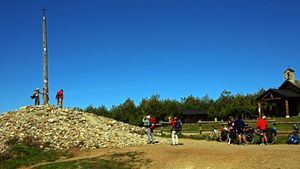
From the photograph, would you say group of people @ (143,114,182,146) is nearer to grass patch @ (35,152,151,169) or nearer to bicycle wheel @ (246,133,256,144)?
grass patch @ (35,152,151,169)

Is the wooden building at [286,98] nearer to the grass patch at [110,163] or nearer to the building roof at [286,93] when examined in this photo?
the building roof at [286,93]

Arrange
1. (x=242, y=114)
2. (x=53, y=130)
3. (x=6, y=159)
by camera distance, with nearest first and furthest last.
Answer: (x=6, y=159) < (x=53, y=130) < (x=242, y=114)

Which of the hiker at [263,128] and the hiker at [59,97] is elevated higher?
the hiker at [59,97]

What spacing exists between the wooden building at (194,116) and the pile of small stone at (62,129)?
5363cm

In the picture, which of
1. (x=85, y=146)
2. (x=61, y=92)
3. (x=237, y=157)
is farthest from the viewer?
(x=61, y=92)

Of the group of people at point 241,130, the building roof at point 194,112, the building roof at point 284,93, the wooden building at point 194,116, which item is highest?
the building roof at point 284,93

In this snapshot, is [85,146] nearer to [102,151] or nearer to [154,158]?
[102,151]

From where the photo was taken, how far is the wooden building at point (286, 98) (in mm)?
57875

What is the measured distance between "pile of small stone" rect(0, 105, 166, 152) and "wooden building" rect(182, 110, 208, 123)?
2111 inches

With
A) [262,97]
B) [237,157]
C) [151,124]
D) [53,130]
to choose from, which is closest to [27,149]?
[53,130]

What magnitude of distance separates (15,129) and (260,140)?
57.6ft

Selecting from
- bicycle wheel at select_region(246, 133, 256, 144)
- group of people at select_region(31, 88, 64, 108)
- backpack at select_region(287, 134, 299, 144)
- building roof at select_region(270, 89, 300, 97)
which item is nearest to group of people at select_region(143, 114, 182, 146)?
bicycle wheel at select_region(246, 133, 256, 144)

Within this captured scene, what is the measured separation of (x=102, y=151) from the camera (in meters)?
25.8

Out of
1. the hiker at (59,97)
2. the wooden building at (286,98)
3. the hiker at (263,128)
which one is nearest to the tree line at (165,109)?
the wooden building at (286,98)
